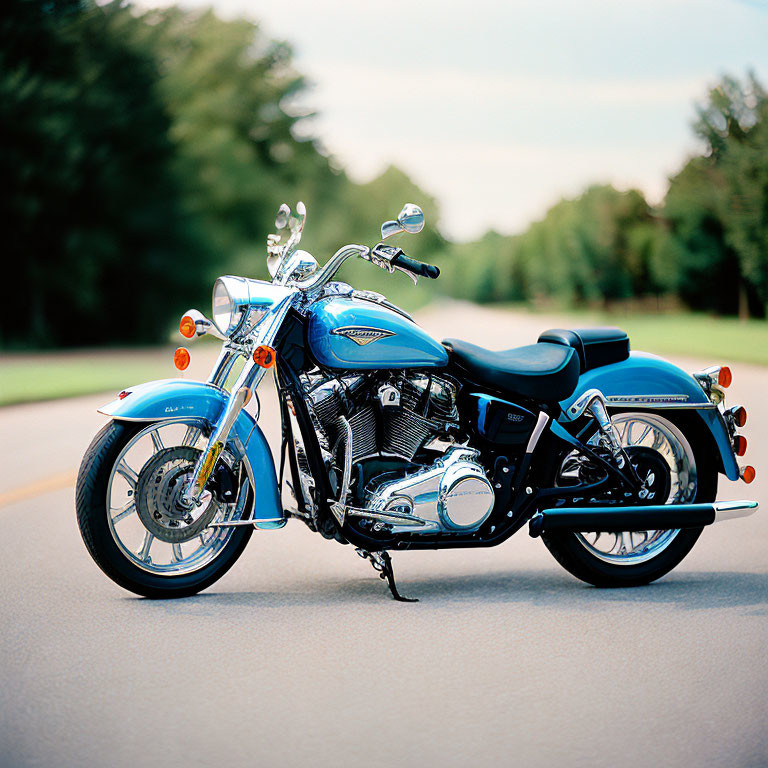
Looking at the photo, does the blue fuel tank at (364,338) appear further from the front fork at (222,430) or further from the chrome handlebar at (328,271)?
Answer: the front fork at (222,430)

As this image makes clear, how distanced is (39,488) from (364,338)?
4.57 metres

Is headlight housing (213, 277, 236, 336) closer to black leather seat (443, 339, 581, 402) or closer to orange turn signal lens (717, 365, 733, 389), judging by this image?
black leather seat (443, 339, 581, 402)

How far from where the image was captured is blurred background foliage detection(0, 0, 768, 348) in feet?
115

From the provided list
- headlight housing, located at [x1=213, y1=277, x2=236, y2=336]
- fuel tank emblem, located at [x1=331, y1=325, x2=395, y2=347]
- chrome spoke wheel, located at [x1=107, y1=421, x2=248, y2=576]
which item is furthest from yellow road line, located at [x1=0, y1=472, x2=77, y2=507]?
fuel tank emblem, located at [x1=331, y1=325, x2=395, y2=347]

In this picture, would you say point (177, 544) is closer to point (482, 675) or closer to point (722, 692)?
point (482, 675)

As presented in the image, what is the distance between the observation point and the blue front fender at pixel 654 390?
5.89 metres

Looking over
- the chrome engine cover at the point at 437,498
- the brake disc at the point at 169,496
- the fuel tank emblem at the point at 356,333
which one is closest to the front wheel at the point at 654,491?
the chrome engine cover at the point at 437,498

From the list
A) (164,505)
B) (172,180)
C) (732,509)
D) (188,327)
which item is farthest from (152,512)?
(172,180)

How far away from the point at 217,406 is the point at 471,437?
1237 mm

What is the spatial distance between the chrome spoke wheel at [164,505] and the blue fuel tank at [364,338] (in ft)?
2.31

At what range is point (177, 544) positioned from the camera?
18.2ft

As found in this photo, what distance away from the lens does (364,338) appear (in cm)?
534

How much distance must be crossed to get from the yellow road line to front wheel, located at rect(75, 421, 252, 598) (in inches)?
127

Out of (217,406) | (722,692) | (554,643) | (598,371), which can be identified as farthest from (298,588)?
(722,692)
